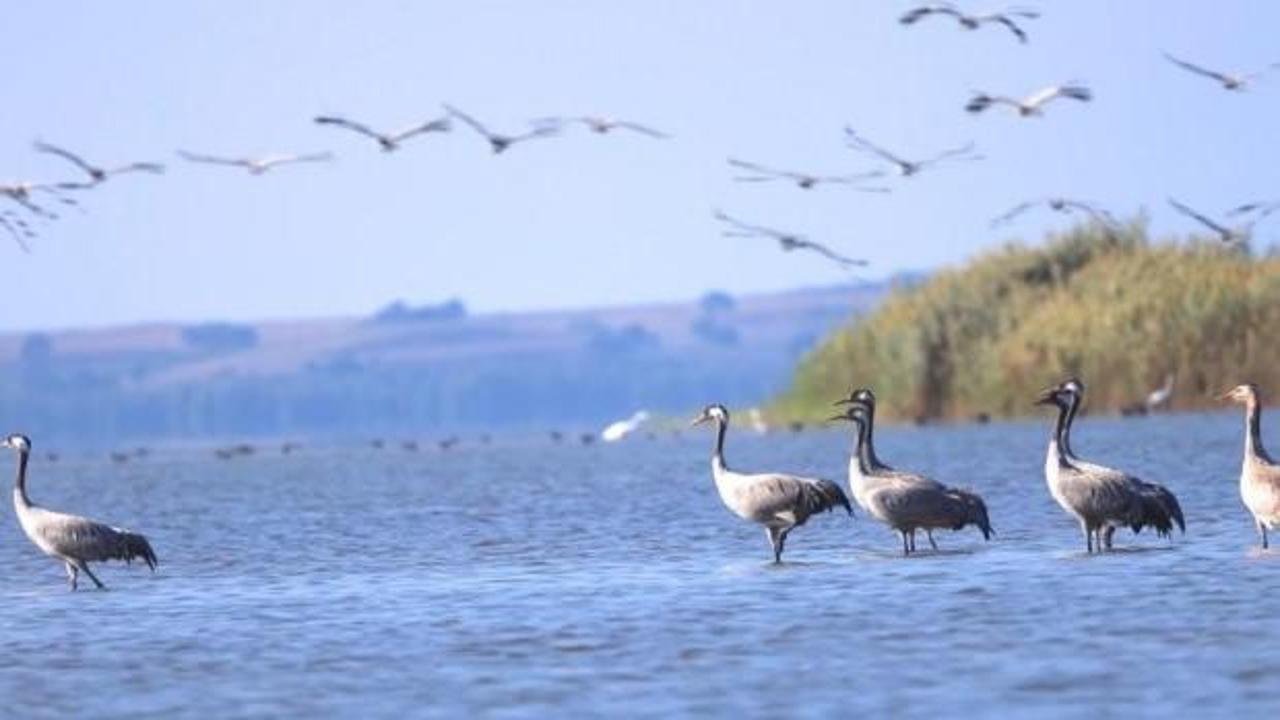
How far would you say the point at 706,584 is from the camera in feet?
80.6

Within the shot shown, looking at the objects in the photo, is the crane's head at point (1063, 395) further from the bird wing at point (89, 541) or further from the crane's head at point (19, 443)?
the crane's head at point (19, 443)

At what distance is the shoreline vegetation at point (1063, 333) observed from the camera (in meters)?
58.0

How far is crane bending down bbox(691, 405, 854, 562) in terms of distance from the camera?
85.6ft

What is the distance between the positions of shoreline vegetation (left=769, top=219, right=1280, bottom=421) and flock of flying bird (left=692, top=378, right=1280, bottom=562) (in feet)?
101

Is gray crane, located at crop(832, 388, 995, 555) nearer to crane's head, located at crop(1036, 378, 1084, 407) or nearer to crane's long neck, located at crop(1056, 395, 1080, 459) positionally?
crane's long neck, located at crop(1056, 395, 1080, 459)

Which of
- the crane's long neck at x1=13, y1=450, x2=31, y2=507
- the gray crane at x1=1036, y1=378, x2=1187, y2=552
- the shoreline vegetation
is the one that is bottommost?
the gray crane at x1=1036, y1=378, x2=1187, y2=552

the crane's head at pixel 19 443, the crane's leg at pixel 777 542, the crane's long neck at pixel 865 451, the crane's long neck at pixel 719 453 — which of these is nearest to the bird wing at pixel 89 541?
the crane's head at pixel 19 443

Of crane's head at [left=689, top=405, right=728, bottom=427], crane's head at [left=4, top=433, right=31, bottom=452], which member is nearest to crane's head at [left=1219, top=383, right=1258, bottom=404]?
crane's head at [left=689, top=405, right=728, bottom=427]

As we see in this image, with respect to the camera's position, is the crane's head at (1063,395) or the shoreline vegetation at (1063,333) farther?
the shoreline vegetation at (1063,333)

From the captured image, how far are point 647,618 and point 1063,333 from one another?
3975 centimetres

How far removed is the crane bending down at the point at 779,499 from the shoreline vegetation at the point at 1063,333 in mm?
30829

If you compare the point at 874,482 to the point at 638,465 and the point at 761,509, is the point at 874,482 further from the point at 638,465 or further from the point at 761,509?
the point at 638,465

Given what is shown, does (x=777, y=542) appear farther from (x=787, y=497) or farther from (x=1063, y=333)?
(x=1063, y=333)

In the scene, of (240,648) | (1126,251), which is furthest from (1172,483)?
(1126,251)
